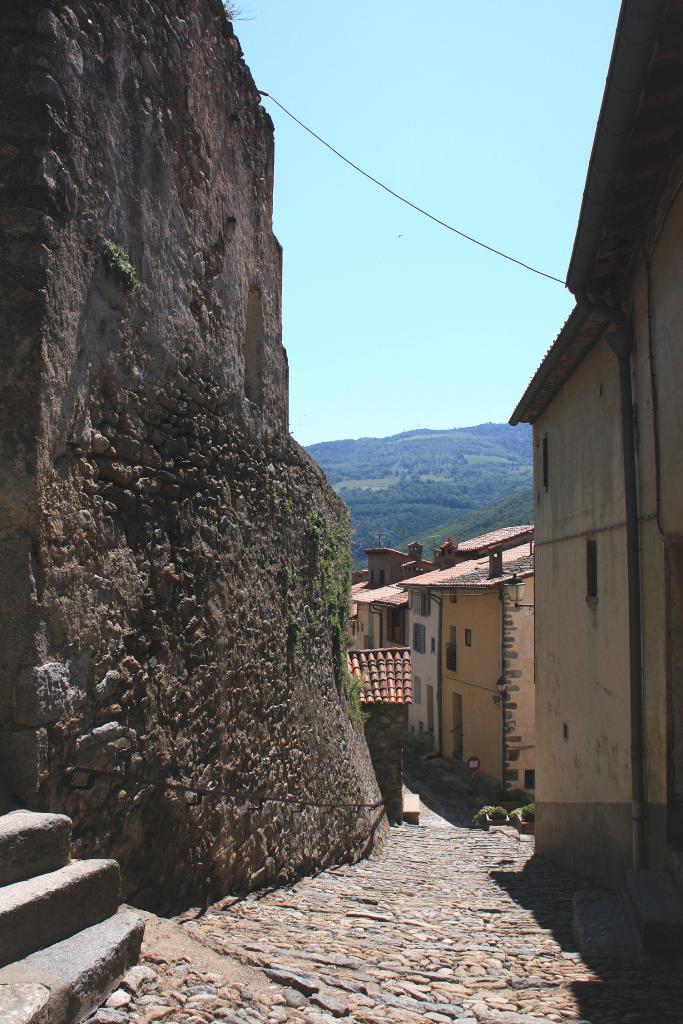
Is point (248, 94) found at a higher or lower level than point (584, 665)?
higher

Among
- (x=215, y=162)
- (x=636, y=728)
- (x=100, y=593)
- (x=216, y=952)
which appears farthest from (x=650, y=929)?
(x=215, y=162)

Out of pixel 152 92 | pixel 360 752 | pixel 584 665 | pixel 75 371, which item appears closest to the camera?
pixel 75 371

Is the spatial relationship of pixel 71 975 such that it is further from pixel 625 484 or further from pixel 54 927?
pixel 625 484

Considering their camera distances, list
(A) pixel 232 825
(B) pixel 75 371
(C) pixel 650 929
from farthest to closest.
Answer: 1. (A) pixel 232 825
2. (C) pixel 650 929
3. (B) pixel 75 371

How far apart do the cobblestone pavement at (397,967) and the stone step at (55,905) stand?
1.20 feet

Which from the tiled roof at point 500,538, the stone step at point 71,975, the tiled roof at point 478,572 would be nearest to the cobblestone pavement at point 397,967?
the stone step at point 71,975

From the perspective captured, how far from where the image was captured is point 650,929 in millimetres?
5598

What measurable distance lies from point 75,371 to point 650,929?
4920 mm

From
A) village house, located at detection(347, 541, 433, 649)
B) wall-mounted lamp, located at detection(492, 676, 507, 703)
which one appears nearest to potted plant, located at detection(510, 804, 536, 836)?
wall-mounted lamp, located at detection(492, 676, 507, 703)

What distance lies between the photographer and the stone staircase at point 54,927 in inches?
122

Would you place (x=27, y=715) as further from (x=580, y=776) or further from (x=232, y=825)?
(x=580, y=776)

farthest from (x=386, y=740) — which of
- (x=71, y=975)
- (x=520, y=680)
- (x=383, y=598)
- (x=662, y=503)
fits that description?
(x=383, y=598)

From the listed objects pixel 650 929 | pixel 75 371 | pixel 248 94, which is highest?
pixel 248 94

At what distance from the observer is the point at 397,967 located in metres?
5.37
